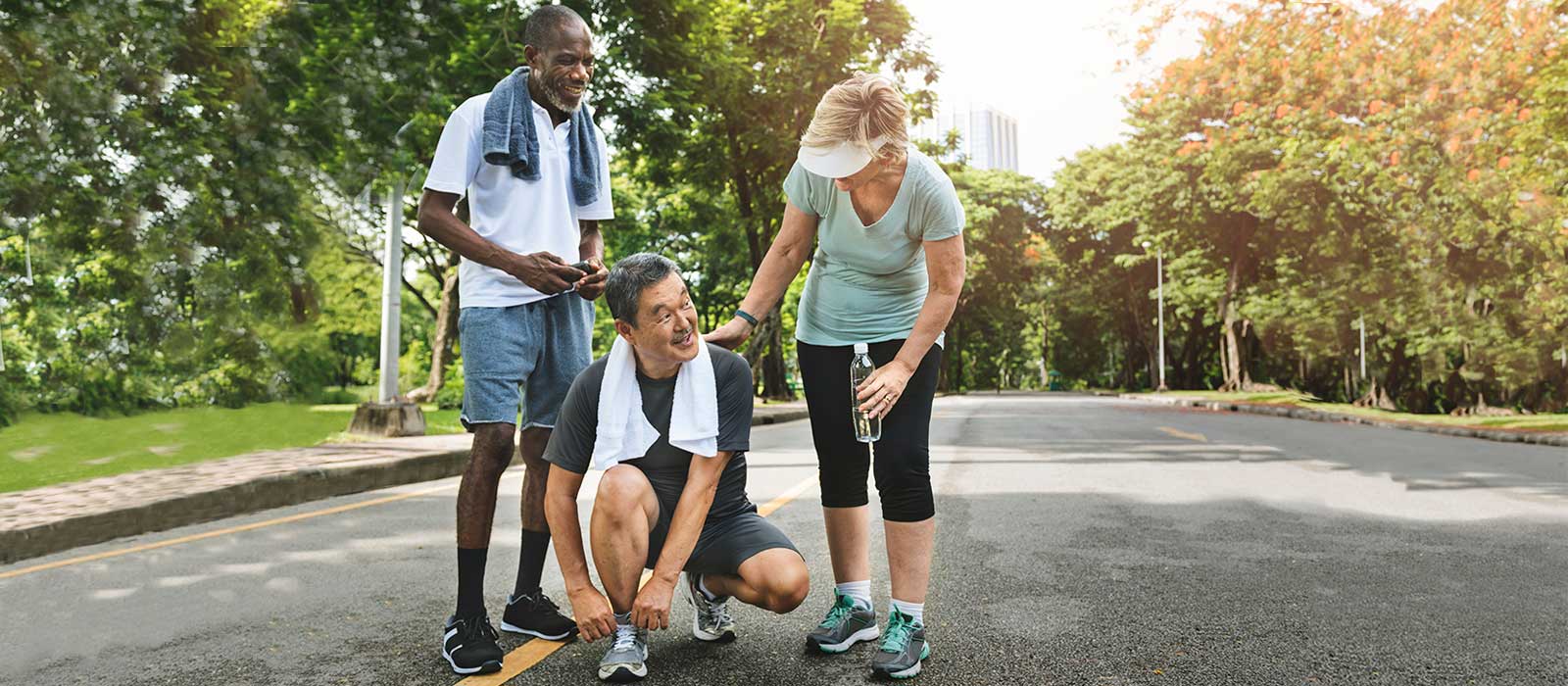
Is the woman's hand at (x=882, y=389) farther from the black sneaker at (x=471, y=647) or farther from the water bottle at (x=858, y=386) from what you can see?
the black sneaker at (x=471, y=647)

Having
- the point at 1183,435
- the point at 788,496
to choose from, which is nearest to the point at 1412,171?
the point at 1183,435

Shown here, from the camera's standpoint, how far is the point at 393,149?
14805 millimetres

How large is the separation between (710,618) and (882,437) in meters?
0.81

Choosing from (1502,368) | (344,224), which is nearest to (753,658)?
(344,224)

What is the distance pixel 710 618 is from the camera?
3.72 meters

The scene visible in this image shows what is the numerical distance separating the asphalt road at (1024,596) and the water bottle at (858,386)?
689 millimetres

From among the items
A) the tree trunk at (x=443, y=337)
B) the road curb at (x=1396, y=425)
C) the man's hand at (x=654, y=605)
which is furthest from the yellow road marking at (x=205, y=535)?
the tree trunk at (x=443, y=337)

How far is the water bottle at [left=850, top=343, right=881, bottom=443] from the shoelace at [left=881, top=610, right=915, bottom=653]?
0.53m

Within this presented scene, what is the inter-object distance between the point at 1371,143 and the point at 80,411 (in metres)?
20.3

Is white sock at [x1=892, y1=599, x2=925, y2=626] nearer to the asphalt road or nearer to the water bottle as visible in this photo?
the asphalt road

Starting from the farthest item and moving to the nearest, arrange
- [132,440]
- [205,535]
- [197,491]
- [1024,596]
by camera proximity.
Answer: [132,440]
[197,491]
[205,535]
[1024,596]

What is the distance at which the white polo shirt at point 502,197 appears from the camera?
3574 millimetres

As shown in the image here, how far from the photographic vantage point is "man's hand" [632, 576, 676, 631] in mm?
3074

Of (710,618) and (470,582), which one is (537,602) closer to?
(470,582)
